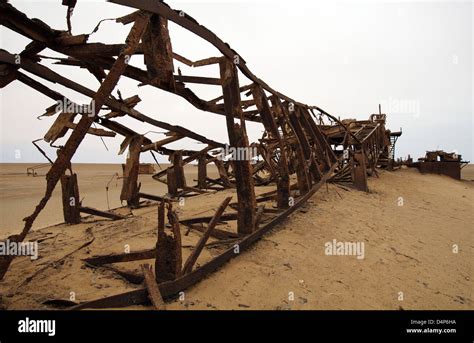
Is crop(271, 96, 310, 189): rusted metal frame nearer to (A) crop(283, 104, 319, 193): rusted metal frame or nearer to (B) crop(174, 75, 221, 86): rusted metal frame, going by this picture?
(A) crop(283, 104, 319, 193): rusted metal frame

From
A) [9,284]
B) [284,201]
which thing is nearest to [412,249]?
[284,201]

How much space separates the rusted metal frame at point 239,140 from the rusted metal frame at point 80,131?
1.70 m

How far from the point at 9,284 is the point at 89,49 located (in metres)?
2.75

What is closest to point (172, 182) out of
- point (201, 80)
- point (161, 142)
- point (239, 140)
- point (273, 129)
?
point (161, 142)

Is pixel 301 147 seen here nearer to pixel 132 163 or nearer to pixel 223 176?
pixel 132 163

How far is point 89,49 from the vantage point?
2.91 meters

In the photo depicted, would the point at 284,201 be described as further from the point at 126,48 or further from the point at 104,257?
the point at 126,48

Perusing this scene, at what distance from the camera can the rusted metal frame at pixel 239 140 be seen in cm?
442

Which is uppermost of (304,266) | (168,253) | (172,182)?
(172,182)

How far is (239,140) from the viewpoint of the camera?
4.70 m

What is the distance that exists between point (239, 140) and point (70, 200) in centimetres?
428

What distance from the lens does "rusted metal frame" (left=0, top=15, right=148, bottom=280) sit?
8.18ft
